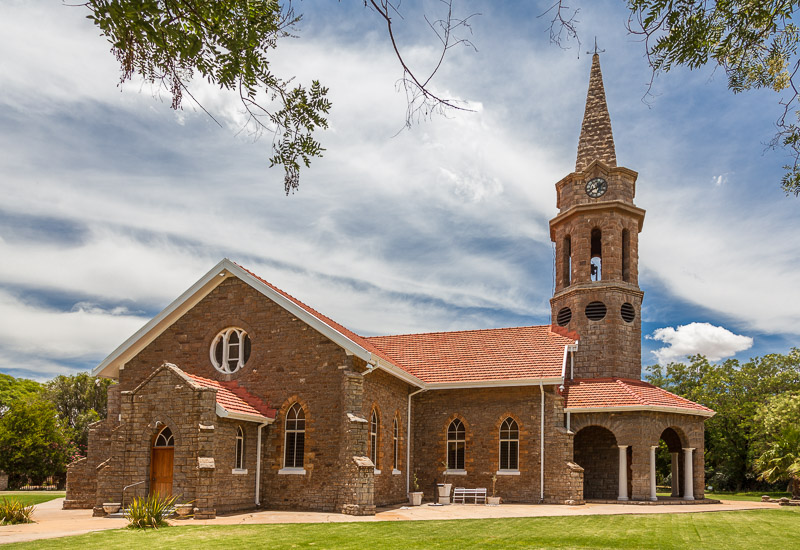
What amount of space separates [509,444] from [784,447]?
11.9 m

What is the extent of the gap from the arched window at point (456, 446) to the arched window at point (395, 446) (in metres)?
2.26

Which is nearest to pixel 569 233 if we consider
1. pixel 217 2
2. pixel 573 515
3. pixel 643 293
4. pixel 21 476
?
pixel 643 293

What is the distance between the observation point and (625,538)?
14727 mm

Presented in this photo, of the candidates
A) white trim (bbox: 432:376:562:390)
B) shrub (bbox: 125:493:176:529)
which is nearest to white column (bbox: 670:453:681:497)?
white trim (bbox: 432:376:562:390)

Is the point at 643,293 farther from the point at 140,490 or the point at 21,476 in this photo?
the point at 21,476

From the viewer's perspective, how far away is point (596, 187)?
30.6m

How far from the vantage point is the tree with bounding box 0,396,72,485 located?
37.4 m

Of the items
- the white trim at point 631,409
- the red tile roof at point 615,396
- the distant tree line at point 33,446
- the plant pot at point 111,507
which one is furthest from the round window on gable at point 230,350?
the distant tree line at point 33,446

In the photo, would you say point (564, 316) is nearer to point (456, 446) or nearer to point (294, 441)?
point (456, 446)

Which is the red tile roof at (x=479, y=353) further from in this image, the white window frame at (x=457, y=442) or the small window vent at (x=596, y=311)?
the white window frame at (x=457, y=442)

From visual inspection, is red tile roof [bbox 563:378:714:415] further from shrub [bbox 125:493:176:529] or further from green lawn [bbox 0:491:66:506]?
green lawn [bbox 0:491:66:506]

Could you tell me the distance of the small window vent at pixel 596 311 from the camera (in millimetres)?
29281

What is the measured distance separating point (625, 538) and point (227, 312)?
13626mm

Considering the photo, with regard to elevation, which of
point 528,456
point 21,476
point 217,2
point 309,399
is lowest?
point 21,476
